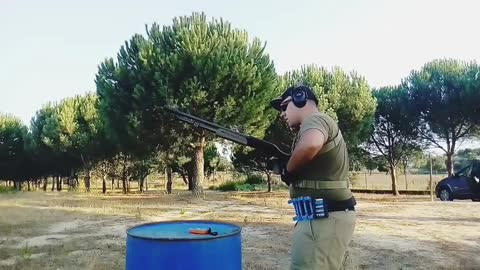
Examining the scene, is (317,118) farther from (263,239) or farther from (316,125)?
(263,239)

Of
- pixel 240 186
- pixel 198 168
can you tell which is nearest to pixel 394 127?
pixel 240 186

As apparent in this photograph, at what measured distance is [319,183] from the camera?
2498 millimetres

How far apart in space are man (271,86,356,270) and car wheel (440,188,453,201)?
1555 cm

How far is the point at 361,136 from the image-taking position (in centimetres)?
2211

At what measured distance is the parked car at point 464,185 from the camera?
15.6 m

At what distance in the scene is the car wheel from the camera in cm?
1634

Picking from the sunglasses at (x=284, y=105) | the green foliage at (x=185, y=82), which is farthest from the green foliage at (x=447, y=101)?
the sunglasses at (x=284, y=105)

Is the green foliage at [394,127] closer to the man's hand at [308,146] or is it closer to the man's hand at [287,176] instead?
the man's hand at [287,176]

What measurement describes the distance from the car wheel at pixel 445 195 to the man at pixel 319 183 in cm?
1555

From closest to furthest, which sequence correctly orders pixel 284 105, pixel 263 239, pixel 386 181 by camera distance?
pixel 284 105
pixel 263 239
pixel 386 181

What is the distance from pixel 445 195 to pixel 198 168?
9.33m

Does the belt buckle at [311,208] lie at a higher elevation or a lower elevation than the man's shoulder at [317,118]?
lower

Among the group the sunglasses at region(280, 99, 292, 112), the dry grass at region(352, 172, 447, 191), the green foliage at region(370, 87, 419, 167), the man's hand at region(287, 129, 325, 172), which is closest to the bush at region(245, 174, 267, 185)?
the dry grass at region(352, 172, 447, 191)

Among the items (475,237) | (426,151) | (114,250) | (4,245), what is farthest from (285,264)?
(426,151)
